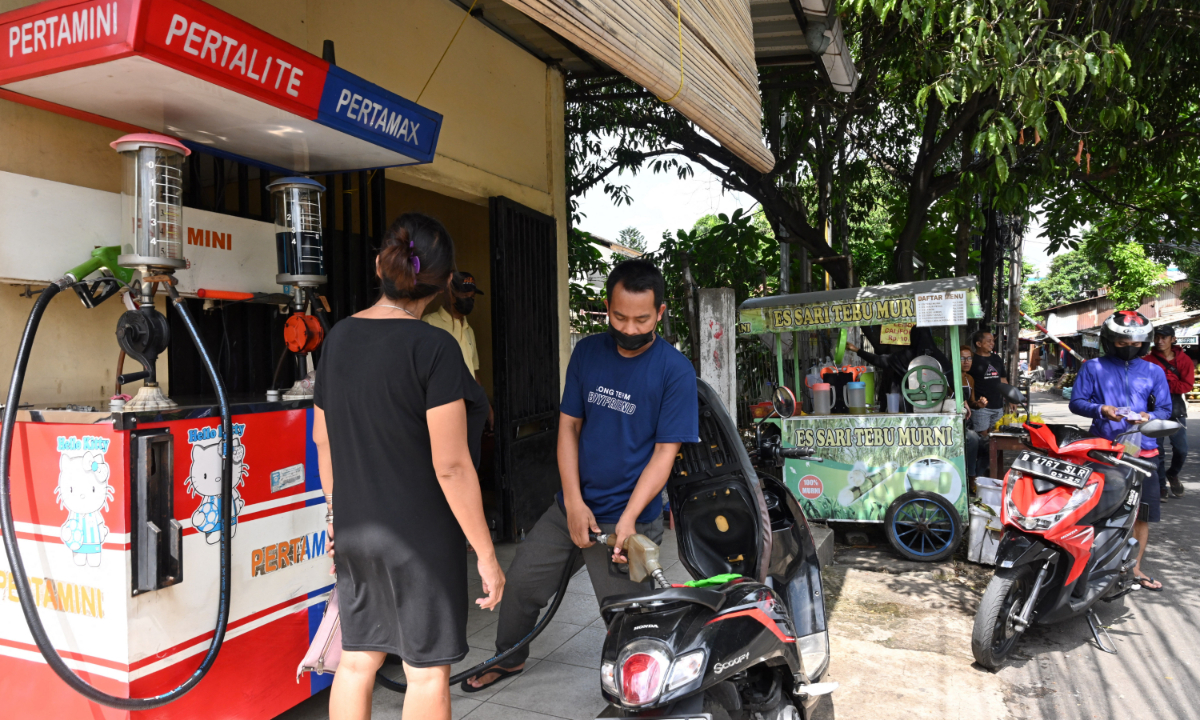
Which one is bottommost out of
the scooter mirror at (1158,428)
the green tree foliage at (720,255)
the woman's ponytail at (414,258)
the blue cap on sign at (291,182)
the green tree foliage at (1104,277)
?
the scooter mirror at (1158,428)

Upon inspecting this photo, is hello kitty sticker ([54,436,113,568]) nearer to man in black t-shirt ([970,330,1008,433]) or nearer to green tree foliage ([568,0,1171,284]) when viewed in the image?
green tree foliage ([568,0,1171,284])

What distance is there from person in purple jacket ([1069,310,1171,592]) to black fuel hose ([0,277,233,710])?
5165mm

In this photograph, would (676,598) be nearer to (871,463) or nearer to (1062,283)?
(871,463)

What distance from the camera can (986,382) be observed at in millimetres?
7629

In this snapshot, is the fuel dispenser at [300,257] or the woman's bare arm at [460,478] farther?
the fuel dispenser at [300,257]

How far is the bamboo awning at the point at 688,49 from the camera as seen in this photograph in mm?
2670

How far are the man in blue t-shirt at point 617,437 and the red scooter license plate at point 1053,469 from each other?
2.38 meters

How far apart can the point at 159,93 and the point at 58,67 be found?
0.99ft

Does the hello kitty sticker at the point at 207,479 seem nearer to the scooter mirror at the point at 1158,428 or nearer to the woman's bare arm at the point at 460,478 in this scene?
the woman's bare arm at the point at 460,478

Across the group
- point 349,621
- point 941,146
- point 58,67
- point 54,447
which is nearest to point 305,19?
point 58,67

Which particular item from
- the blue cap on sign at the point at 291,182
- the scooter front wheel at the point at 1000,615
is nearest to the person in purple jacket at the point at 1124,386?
the scooter front wheel at the point at 1000,615

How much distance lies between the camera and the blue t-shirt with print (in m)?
2.72

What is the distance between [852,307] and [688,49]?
9.69 ft

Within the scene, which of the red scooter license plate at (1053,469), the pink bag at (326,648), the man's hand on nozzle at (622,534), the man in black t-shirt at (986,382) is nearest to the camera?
the pink bag at (326,648)
